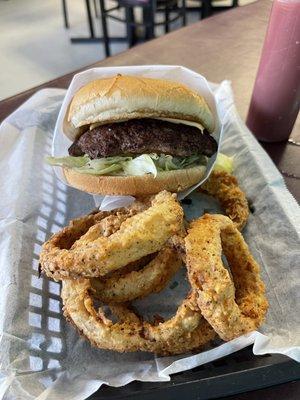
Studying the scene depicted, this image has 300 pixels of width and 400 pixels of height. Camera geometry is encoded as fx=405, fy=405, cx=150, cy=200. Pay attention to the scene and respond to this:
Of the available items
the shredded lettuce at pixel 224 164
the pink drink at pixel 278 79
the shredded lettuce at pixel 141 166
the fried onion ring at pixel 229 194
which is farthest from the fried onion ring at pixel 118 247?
the pink drink at pixel 278 79

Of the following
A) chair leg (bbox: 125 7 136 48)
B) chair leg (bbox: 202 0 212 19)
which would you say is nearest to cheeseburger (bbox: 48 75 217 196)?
chair leg (bbox: 125 7 136 48)

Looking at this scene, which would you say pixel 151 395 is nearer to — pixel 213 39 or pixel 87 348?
pixel 87 348

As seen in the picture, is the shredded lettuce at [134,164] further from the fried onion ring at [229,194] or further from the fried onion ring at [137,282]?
the fried onion ring at [137,282]

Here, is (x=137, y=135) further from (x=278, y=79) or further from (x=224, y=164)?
(x=278, y=79)

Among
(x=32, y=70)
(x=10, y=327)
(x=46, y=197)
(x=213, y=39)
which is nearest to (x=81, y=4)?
(x=32, y=70)

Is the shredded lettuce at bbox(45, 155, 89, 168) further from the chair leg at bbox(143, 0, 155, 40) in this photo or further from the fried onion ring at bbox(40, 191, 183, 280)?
the chair leg at bbox(143, 0, 155, 40)
